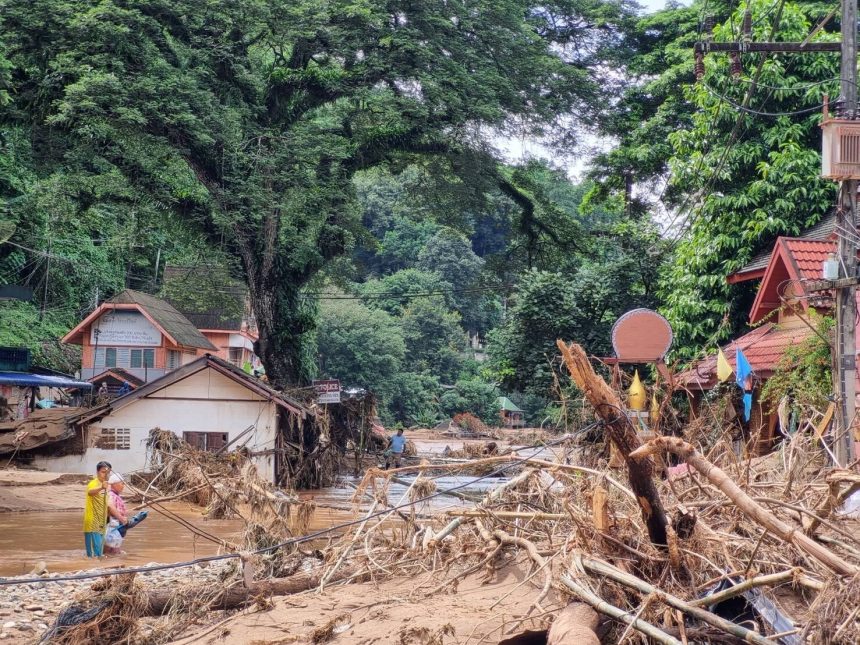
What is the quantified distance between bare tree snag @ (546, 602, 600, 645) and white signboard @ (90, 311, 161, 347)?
38.1 m

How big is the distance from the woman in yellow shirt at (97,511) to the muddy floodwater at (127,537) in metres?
0.25

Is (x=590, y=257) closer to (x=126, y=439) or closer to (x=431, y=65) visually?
(x=431, y=65)

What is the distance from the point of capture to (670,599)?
23.3ft

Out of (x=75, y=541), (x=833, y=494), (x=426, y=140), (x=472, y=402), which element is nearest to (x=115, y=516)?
(x=75, y=541)

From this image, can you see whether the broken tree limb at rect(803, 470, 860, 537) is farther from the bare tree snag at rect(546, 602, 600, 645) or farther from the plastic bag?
the plastic bag

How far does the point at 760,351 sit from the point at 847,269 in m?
5.82

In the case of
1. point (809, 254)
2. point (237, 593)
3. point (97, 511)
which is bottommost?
point (237, 593)

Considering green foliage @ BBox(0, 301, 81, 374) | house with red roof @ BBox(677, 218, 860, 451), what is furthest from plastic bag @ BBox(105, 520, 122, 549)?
green foliage @ BBox(0, 301, 81, 374)

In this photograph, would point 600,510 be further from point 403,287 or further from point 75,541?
point 403,287

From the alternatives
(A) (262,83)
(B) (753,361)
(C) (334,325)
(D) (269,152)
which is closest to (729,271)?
(B) (753,361)

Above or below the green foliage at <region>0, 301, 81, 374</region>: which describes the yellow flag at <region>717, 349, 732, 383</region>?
below

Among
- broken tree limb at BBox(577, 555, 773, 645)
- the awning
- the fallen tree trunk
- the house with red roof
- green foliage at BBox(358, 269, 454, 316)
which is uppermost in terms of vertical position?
green foliage at BBox(358, 269, 454, 316)

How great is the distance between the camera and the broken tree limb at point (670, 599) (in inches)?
263

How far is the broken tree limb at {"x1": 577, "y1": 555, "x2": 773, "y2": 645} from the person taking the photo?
263 inches
